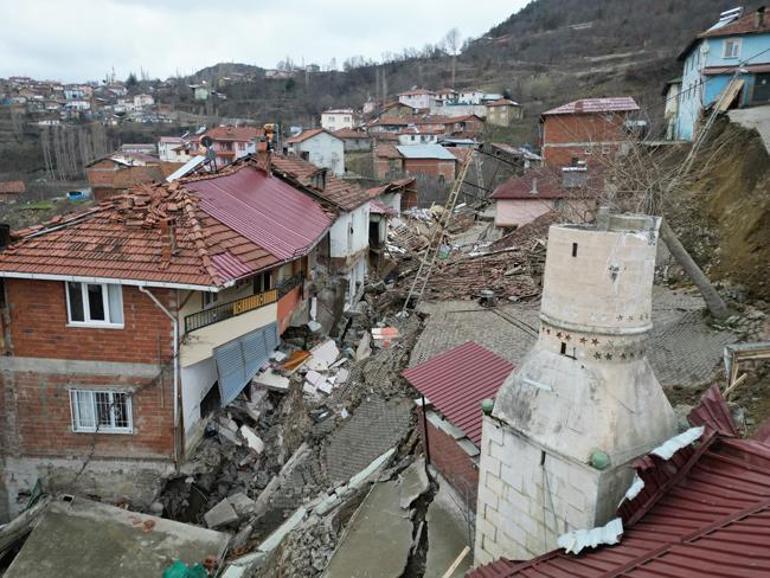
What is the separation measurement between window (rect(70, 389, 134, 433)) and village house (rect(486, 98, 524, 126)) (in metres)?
79.2

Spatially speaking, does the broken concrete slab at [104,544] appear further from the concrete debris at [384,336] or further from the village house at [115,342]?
the concrete debris at [384,336]

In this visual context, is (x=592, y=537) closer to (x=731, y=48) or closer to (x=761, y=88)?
(x=761, y=88)

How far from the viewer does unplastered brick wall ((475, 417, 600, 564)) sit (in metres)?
5.67

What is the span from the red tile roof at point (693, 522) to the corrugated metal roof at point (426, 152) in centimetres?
5327

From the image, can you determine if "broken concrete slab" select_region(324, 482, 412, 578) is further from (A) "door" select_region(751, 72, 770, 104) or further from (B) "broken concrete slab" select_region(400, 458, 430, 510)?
(A) "door" select_region(751, 72, 770, 104)

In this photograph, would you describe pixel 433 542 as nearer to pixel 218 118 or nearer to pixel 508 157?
pixel 508 157

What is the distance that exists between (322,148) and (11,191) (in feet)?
131

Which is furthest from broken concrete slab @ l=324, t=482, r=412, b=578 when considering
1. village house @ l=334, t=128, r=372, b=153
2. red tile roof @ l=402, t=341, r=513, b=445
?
village house @ l=334, t=128, r=372, b=153

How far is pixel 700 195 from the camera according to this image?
2266cm

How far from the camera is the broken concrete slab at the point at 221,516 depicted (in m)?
12.0

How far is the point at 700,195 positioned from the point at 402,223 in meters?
18.3

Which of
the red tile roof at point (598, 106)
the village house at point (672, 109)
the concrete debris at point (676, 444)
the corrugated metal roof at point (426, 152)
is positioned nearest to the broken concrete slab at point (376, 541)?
the concrete debris at point (676, 444)

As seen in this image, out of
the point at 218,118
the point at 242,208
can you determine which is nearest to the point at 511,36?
the point at 218,118

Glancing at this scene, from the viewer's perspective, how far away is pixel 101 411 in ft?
39.7
